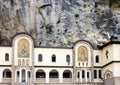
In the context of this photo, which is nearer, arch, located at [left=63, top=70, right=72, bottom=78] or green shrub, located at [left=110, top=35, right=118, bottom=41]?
arch, located at [left=63, top=70, right=72, bottom=78]

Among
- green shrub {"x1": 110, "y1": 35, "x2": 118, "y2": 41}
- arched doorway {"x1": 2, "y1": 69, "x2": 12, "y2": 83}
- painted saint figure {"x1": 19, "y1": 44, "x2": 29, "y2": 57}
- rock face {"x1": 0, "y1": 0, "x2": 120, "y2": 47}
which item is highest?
rock face {"x1": 0, "y1": 0, "x2": 120, "y2": 47}

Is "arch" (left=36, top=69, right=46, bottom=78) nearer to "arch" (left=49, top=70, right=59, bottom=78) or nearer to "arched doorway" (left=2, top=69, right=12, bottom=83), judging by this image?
"arch" (left=49, top=70, right=59, bottom=78)

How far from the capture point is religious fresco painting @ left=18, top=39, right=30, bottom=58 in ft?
177

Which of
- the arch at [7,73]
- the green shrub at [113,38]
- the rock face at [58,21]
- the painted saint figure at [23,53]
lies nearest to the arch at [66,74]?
the painted saint figure at [23,53]

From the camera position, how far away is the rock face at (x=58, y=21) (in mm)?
66200

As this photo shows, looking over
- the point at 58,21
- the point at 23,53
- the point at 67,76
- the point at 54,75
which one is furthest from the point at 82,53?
the point at 58,21

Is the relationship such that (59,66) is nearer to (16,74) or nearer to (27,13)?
(16,74)

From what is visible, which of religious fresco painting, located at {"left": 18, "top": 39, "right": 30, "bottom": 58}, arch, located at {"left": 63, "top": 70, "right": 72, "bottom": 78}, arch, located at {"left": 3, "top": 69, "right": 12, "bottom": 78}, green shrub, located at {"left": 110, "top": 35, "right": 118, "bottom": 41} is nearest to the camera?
arch, located at {"left": 3, "top": 69, "right": 12, "bottom": 78}

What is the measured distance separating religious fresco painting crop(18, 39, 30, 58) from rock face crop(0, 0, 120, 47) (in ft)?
34.6

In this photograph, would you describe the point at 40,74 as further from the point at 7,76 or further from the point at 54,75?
the point at 7,76

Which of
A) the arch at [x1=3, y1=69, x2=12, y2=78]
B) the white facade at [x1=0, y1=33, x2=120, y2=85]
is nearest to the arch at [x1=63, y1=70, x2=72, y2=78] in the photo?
the white facade at [x1=0, y1=33, x2=120, y2=85]

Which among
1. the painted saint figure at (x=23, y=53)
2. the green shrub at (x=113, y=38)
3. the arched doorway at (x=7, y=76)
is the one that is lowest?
the arched doorway at (x=7, y=76)

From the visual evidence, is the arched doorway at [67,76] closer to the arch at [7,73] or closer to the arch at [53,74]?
the arch at [53,74]

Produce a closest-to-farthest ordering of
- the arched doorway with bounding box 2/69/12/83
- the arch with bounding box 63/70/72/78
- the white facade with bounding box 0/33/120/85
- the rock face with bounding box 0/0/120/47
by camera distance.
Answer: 1. the arched doorway with bounding box 2/69/12/83
2. the white facade with bounding box 0/33/120/85
3. the arch with bounding box 63/70/72/78
4. the rock face with bounding box 0/0/120/47
